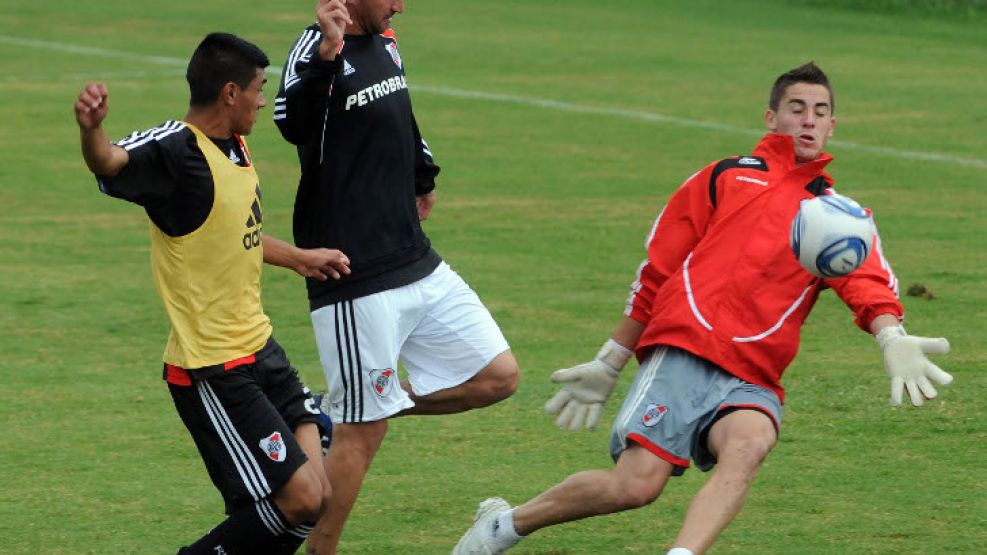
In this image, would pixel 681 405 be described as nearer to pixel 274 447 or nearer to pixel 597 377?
pixel 597 377

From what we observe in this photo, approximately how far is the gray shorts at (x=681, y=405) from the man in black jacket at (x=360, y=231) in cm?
108

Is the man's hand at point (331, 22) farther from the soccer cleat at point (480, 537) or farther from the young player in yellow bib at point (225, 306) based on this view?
the soccer cleat at point (480, 537)

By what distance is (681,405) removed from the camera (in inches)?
259

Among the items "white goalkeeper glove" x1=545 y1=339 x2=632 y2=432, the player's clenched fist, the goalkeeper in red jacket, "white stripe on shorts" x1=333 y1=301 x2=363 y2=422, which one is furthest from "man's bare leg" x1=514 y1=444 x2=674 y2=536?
the player's clenched fist

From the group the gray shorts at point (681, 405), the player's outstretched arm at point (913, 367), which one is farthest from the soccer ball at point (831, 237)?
the gray shorts at point (681, 405)

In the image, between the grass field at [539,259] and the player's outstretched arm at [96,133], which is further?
the grass field at [539,259]

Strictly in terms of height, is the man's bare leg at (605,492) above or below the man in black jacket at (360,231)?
below

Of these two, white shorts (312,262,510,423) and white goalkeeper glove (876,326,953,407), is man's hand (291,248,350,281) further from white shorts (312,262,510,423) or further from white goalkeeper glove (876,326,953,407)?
white goalkeeper glove (876,326,953,407)

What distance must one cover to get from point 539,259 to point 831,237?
7158 mm

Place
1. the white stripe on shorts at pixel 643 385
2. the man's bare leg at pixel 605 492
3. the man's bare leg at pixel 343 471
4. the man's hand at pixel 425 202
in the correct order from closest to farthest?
the man's bare leg at pixel 605 492 → the white stripe on shorts at pixel 643 385 → the man's bare leg at pixel 343 471 → the man's hand at pixel 425 202

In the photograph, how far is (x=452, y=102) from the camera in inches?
849

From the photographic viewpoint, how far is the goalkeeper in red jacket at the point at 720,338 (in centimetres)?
642

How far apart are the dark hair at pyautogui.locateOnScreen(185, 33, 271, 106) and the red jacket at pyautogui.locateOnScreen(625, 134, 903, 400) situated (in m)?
1.60

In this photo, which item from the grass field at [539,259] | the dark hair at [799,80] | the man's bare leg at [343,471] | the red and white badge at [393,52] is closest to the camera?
the dark hair at [799,80]
